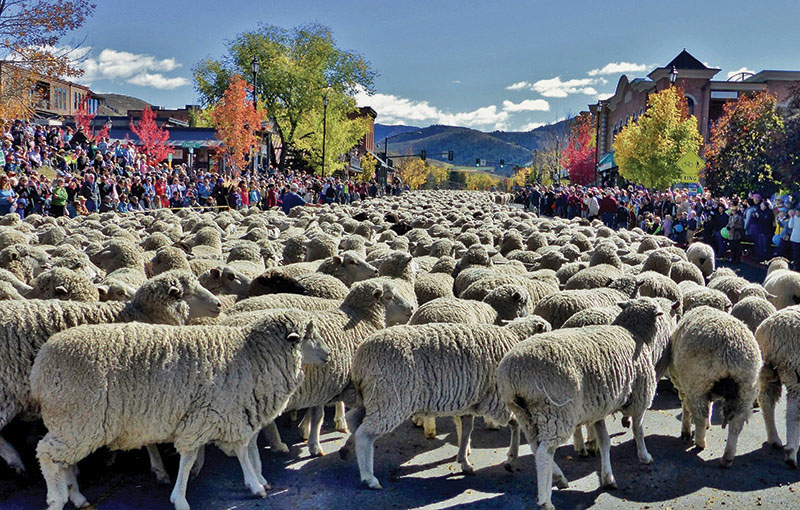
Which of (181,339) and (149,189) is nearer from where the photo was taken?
(181,339)

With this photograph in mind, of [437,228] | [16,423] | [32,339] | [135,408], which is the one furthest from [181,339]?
[437,228]

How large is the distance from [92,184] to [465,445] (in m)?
18.0

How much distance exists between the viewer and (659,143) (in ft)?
136

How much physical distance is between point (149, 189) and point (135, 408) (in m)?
20.5

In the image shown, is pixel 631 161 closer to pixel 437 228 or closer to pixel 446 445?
pixel 437 228

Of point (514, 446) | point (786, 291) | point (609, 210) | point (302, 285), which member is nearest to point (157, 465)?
point (514, 446)

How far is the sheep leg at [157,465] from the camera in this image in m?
4.87

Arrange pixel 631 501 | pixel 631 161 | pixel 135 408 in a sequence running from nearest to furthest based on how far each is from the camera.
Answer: pixel 135 408
pixel 631 501
pixel 631 161

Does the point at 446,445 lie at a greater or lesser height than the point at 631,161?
lesser

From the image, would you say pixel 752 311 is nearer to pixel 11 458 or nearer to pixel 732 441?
pixel 732 441

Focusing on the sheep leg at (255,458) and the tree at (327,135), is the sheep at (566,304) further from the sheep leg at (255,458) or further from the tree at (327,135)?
the tree at (327,135)

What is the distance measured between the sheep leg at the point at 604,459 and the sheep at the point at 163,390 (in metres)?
2.12

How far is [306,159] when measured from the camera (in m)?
61.8

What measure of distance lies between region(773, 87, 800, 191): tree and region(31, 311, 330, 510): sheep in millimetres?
16333
